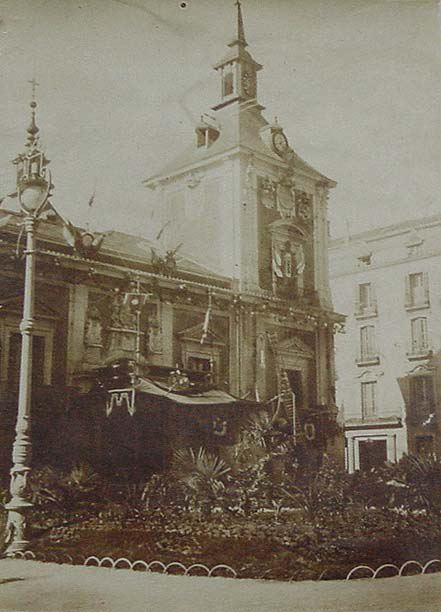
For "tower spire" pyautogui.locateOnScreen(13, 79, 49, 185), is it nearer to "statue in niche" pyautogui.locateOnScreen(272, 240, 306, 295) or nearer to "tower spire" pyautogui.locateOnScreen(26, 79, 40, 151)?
"tower spire" pyautogui.locateOnScreen(26, 79, 40, 151)

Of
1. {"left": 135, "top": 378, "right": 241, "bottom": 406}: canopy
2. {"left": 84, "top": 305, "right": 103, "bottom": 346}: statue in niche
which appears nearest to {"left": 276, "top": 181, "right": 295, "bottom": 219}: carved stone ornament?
{"left": 135, "top": 378, "right": 241, "bottom": 406}: canopy

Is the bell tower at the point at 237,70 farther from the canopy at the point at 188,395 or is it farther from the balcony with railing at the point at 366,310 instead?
the canopy at the point at 188,395

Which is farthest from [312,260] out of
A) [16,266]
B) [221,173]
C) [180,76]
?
[16,266]

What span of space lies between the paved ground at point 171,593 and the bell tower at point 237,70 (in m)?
2.75

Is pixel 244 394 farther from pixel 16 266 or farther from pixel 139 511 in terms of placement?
pixel 16 266

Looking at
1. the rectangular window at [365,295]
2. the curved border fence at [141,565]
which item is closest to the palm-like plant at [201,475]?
the curved border fence at [141,565]

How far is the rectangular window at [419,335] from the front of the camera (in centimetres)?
480

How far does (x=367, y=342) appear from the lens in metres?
4.95

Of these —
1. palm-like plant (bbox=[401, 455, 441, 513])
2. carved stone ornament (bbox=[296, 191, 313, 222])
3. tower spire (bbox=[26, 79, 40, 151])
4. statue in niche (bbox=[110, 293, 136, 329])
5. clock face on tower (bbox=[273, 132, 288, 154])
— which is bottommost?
palm-like plant (bbox=[401, 455, 441, 513])

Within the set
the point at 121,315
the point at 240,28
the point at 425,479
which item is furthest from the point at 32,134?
the point at 425,479

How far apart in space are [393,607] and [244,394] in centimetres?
143

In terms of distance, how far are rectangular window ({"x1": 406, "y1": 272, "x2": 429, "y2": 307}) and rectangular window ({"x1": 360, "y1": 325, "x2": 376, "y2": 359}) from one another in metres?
0.28

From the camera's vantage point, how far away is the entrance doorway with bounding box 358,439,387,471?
465cm

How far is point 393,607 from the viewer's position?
3869 mm
